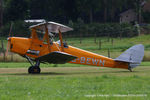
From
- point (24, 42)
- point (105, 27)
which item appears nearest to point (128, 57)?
point (24, 42)

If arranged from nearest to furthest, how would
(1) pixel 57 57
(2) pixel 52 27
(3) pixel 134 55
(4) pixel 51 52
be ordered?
(4) pixel 51 52
(1) pixel 57 57
(2) pixel 52 27
(3) pixel 134 55

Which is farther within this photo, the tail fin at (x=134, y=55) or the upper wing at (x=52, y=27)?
→ the tail fin at (x=134, y=55)

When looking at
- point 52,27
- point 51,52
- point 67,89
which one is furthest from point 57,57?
point 67,89

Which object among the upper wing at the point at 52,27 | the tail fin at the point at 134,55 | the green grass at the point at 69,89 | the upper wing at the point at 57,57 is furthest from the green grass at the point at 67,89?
the tail fin at the point at 134,55

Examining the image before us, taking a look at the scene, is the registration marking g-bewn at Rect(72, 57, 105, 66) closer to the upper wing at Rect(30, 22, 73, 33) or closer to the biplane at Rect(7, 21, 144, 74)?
the biplane at Rect(7, 21, 144, 74)

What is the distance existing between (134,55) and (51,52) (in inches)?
205

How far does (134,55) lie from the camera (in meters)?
20.5

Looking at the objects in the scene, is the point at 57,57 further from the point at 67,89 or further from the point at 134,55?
the point at 67,89

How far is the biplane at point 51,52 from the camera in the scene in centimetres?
1927

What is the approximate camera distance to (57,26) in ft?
65.5

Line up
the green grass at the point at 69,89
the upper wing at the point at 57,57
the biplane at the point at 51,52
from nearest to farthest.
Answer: the green grass at the point at 69,89 < the upper wing at the point at 57,57 < the biplane at the point at 51,52

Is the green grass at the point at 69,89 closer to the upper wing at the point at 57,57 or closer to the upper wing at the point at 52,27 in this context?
the upper wing at the point at 57,57

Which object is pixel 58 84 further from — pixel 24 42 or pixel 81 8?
pixel 81 8

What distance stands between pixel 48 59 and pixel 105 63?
11.8ft
